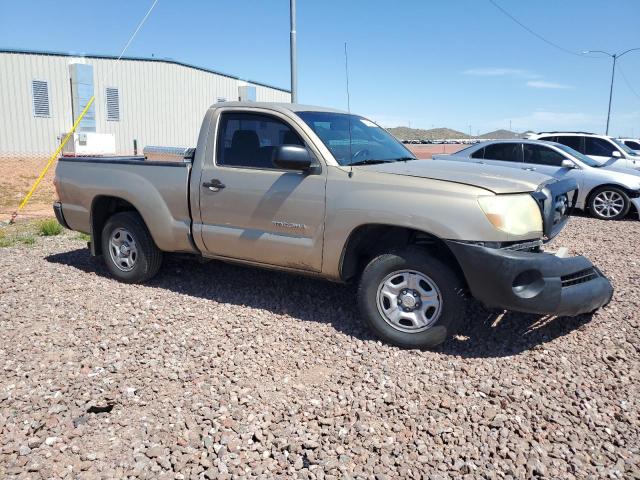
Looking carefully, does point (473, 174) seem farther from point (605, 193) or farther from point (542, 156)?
point (605, 193)

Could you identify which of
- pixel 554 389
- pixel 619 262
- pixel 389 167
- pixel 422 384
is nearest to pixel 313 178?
pixel 389 167

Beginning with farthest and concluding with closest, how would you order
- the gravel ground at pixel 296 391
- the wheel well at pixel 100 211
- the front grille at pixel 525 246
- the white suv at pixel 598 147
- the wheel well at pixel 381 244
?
1. the white suv at pixel 598 147
2. the wheel well at pixel 100 211
3. the wheel well at pixel 381 244
4. the front grille at pixel 525 246
5. the gravel ground at pixel 296 391

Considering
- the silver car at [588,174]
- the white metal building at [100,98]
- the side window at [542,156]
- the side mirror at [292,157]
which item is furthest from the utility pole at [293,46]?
the white metal building at [100,98]

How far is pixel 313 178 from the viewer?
446cm

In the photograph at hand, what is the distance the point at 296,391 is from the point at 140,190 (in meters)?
2.96

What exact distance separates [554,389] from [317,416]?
1.57 metres

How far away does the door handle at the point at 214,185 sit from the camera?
4.93 metres

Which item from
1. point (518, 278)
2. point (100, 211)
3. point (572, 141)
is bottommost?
point (518, 278)

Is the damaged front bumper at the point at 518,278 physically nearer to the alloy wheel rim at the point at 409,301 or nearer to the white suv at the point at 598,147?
the alloy wheel rim at the point at 409,301

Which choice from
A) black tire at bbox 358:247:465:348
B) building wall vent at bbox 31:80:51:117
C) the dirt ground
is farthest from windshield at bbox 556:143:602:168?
building wall vent at bbox 31:80:51:117

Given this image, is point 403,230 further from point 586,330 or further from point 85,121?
point 85,121

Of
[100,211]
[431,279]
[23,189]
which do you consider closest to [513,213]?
[431,279]

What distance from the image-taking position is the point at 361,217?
13.8 feet

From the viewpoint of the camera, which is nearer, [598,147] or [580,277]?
[580,277]
